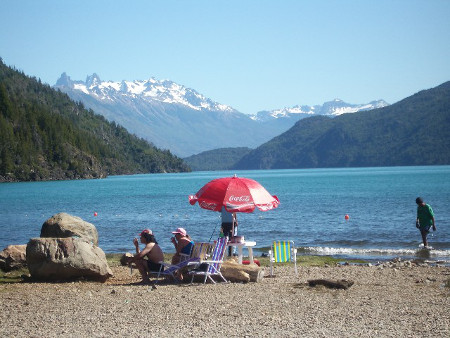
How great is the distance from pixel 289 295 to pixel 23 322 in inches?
206

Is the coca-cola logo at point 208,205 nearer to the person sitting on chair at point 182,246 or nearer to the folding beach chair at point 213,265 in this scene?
the person sitting on chair at point 182,246

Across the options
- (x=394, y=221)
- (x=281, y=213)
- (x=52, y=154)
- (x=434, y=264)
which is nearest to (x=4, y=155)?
(x=52, y=154)

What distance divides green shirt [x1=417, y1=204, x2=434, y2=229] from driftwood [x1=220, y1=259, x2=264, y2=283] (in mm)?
10076

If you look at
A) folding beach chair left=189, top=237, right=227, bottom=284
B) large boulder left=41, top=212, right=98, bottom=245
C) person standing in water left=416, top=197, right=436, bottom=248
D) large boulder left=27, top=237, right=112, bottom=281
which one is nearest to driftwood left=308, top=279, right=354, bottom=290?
folding beach chair left=189, top=237, right=227, bottom=284

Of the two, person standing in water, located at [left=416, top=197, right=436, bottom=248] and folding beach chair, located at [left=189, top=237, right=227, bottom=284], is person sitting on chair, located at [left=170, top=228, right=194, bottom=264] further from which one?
person standing in water, located at [left=416, top=197, right=436, bottom=248]

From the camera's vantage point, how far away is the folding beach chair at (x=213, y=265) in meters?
15.1

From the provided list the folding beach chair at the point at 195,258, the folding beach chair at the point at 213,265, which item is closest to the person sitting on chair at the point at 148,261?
the folding beach chair at the point at 195,258

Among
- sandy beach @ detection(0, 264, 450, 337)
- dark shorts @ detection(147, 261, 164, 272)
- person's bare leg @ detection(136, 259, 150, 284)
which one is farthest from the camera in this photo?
dark shorts @ detection(147, 261, 164, 272)

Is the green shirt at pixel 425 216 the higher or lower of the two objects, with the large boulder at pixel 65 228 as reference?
lower

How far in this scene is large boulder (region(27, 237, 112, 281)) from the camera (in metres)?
15.2

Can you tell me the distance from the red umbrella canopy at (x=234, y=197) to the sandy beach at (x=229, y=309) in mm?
2233

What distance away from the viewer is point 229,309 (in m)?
11.6

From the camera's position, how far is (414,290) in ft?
44.6

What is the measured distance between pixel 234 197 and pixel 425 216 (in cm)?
956
